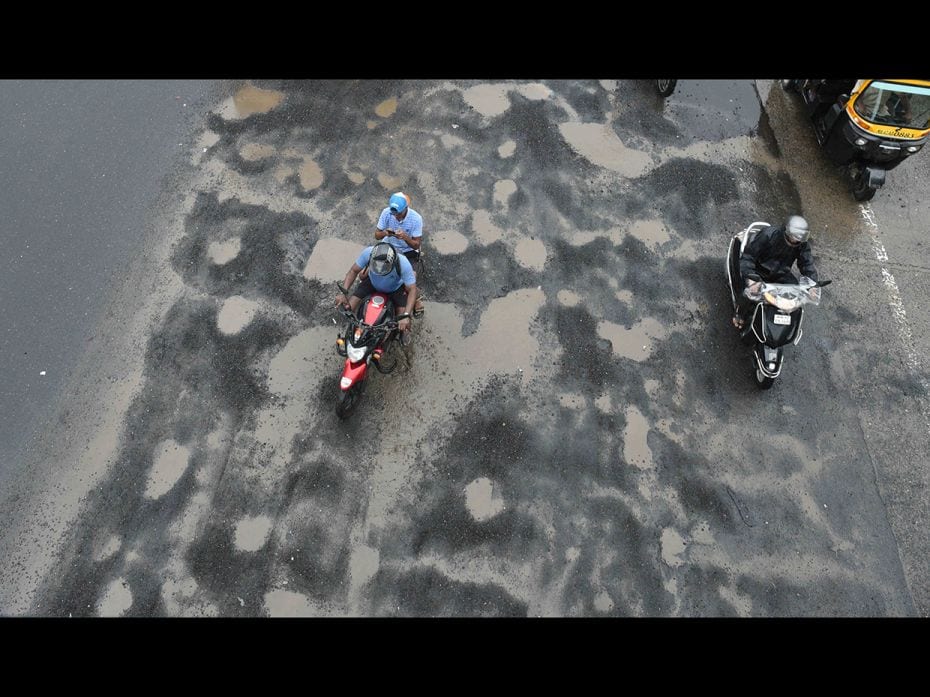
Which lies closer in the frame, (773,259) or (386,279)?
(386,279)

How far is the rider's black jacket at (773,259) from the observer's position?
6.30 meters

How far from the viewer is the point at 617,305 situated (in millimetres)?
7035

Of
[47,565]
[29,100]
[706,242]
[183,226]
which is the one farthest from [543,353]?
[29,100]

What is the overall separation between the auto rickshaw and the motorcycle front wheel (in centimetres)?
730

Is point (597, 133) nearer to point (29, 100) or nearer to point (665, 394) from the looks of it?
point (665, 394)

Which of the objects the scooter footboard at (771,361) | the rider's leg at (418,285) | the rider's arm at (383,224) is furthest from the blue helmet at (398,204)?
the scooter footboard at (771,361)

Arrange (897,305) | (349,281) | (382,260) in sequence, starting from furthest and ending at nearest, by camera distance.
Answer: (897,305)
(349,281)
(382,260)

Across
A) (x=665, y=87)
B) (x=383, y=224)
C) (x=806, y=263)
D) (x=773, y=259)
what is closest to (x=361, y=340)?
(x=383, y=224)

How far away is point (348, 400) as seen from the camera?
603cm

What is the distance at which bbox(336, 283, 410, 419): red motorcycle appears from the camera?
227 inches

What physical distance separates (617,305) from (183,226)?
570cm

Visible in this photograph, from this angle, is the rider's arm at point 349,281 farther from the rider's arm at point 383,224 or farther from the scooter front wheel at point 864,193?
the scooter front wheel at point 864,193

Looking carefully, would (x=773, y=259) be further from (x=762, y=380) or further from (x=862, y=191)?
(x=862, y=191)

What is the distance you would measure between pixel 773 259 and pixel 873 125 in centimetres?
287
